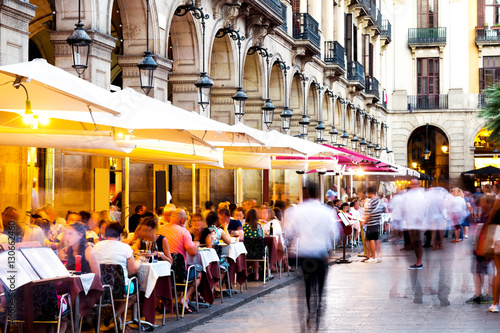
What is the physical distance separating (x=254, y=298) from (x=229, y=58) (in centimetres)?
1093

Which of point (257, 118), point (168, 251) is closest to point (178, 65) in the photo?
point (257, 118)

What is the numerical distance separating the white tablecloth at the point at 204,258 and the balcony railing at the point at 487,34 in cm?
4502

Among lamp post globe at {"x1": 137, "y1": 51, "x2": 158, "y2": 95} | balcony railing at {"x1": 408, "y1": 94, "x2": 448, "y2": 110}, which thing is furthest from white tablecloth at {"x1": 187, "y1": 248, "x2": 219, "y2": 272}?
balcony railing at {"x1": 408, "y1": 94, "x2": 448, "y2": 110}

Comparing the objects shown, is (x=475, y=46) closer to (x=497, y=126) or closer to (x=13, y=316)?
(x=497, y=126)

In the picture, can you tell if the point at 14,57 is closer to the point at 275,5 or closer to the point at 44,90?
the point at 44,90

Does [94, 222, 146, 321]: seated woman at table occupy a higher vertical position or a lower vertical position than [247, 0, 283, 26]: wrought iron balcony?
lower

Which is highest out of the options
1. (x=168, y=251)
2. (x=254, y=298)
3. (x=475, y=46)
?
(x=475, y=46)

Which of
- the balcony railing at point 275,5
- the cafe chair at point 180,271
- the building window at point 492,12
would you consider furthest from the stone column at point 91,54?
the building window at point 492,12

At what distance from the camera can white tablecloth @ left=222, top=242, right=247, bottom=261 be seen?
1334 centimetres

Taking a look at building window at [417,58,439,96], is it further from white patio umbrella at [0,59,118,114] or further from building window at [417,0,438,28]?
white patio umbrella at [0,59,118,114]

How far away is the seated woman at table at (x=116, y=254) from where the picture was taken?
9.65 metres

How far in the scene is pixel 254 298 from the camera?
1341 centimetres

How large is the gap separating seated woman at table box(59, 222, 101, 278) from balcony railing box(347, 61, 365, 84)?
3296 centimetres

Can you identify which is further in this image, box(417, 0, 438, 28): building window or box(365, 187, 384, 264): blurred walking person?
box(417, 0, 438, 28): building window
